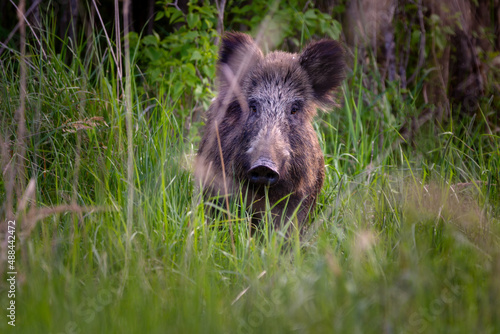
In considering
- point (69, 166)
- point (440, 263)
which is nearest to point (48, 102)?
point (69, 166)

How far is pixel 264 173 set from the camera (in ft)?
11.3

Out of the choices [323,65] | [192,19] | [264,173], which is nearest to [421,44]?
[323,65]

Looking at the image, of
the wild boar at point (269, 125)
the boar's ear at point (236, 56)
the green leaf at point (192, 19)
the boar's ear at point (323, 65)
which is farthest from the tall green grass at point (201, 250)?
the green leaf at point (192, 19)

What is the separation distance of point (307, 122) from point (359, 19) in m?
2.82

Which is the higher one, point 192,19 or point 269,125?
point 192,19

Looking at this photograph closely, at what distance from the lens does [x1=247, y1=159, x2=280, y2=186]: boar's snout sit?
339 cm

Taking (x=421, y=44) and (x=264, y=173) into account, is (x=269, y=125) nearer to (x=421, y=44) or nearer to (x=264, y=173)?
(x=264, y=173)

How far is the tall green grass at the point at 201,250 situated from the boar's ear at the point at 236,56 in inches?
21.0

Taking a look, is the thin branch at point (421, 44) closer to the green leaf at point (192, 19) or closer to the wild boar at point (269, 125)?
the wild boar at point (269, 125)

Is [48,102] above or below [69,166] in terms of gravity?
above

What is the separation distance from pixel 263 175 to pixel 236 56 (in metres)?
1.21

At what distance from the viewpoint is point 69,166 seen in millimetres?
3744

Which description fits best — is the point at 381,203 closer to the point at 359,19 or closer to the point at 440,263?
the point at 440,263

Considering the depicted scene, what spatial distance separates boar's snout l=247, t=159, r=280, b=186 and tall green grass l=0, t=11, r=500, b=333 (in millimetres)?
301
